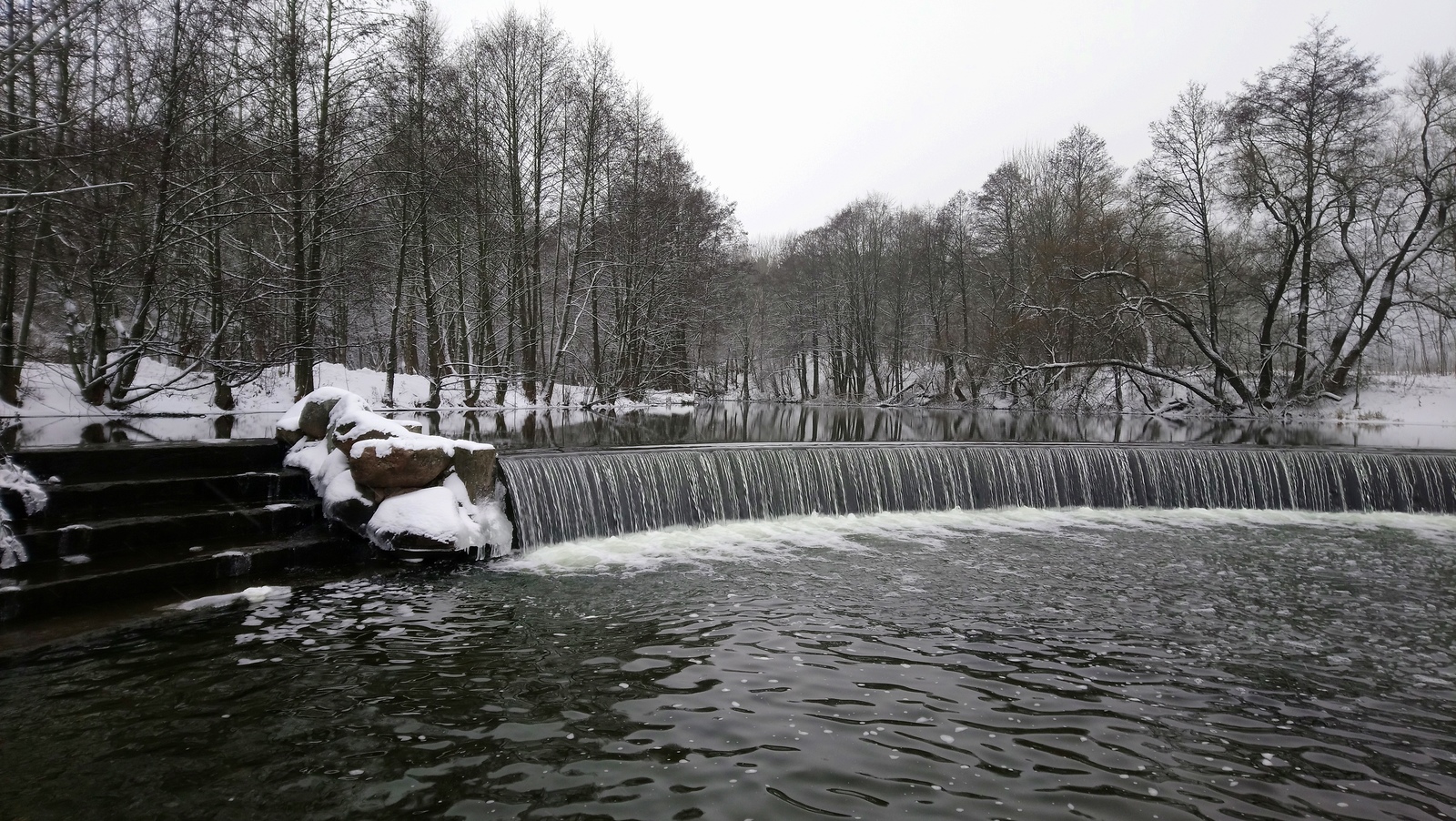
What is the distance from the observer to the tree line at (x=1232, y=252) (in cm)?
2325

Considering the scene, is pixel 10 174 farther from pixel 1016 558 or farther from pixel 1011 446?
pixel 1011 446

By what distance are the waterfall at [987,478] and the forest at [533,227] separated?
7.83 m

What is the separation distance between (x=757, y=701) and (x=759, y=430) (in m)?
15.5

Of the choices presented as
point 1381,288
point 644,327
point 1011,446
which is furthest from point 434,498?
point 1381,288

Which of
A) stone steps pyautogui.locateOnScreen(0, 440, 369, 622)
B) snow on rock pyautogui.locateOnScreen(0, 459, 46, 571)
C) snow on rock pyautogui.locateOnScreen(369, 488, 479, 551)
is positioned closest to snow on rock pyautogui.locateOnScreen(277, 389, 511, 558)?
snow on rock pyautogui.locateOnScreen(369, 488, 479, 551)

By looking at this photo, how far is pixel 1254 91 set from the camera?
970 inches

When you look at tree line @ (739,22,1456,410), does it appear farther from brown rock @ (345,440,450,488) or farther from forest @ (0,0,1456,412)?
brown rock @ (345,440,450,488)

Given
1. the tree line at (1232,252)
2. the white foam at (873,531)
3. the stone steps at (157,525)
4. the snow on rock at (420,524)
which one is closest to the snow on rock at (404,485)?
the snow on rock at (420,524)

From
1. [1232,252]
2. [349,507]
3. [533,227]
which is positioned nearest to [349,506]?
[349,507]

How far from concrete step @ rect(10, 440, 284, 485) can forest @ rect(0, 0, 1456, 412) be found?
3317mm

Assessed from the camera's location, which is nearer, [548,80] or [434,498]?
[434,498]

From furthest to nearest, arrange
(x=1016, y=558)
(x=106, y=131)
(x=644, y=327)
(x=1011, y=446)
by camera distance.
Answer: (x=644, y=327) → (x=1011, y=446) → (x=106, y=131) → (x=1016, y=558)

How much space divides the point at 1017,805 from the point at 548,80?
25.5 m

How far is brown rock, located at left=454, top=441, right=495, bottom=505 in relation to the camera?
8.53 metres
